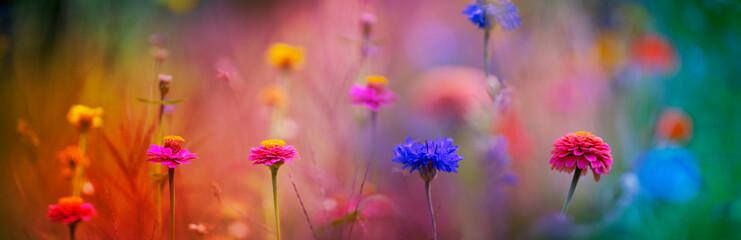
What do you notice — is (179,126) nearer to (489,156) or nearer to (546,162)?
(489,156)

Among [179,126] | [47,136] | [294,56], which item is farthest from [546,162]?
[47,136]

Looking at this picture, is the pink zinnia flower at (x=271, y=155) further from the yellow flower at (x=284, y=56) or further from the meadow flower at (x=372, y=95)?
the yellow flower at (x=284, y=56)

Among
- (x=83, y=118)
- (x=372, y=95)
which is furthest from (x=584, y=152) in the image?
(x=83, y=118)

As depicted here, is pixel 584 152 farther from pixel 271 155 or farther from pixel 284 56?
pixel 284 56

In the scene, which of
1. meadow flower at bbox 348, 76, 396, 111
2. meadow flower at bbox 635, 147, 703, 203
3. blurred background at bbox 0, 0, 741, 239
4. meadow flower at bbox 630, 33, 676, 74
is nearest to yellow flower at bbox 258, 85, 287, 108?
blurred background at bbox 0, 0, 741, 239

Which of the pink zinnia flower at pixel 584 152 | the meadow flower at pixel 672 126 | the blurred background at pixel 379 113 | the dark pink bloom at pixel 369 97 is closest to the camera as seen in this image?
the pink zinnia flower at pixel 584 152

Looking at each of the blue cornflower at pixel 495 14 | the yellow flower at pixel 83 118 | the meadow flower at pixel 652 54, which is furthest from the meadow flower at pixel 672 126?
the yellow flower at pixel 83 118

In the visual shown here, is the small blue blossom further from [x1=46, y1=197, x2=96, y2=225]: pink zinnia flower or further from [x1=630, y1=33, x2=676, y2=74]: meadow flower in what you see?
[x1=630, y1=33, x2=676, y2=74]: meadow flower

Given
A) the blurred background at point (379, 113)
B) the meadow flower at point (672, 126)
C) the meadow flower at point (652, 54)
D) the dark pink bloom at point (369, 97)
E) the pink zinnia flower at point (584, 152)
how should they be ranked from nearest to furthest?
the pink zinnia flower at point (584, 152), the dark pink bloom at point (369, 97), the blurred background at point (379, 113), the meadow flower at point (672, 126), the meadow flower at point (652, 54)
